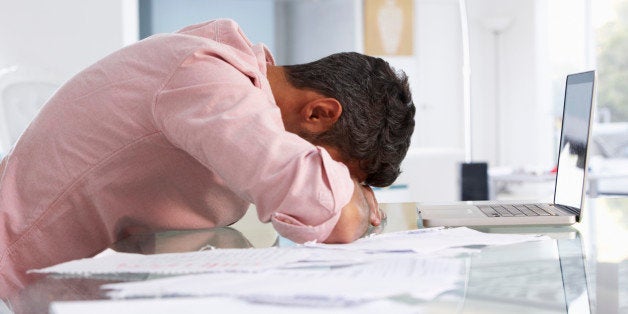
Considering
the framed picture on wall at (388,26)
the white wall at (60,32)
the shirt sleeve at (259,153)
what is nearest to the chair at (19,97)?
the white wall at (60,32)

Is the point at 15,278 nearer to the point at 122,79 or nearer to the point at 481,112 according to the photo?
the point at 122,79

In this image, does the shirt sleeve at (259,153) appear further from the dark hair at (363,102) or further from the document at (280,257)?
the dark hair at (363,102)

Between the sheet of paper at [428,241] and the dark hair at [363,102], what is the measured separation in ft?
0.49

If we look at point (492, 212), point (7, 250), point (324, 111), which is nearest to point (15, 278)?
point (7, 250)

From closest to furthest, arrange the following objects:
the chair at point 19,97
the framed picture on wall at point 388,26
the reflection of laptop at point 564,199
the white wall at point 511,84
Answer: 1. the reflection of laptop at point 564,199
2. the chair at point 19,97
3. the framed picture on wall at point 388,26
4. the white wall at point 511,84

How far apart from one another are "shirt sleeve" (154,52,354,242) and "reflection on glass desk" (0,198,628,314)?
132mm

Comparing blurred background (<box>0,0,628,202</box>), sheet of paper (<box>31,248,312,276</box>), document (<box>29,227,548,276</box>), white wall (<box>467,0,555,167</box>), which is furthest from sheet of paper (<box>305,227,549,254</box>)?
white wall (<box>467,0,555,167</box>)

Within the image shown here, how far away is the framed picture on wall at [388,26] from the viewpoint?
9.46m

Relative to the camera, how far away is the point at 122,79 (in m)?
1.16

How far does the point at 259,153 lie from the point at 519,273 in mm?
317

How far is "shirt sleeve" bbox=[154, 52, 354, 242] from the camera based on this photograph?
3.19ft

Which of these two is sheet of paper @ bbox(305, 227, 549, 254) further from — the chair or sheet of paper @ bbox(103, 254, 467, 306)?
the chair

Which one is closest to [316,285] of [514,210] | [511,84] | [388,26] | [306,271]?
[306,271]

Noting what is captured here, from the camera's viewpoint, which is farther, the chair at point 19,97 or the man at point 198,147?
the chair at point 19,97
